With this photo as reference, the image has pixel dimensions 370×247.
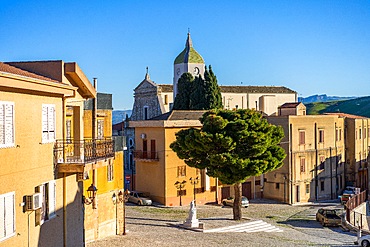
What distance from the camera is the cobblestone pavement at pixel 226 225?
23359 millimetres

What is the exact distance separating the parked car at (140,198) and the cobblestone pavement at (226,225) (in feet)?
2.23

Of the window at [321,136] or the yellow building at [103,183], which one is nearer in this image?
the yellow building at [103,183]

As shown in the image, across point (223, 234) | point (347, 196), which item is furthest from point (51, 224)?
point (347, 196)

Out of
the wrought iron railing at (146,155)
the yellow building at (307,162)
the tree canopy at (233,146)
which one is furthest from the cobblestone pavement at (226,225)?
the wrought iron railing at (146,155)

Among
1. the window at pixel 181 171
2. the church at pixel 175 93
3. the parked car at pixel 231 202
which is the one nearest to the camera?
the window at pixel 181 171

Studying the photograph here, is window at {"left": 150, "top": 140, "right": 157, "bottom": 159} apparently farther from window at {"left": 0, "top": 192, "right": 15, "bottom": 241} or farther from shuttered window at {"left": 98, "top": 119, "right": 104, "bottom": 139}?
window at {"left": 0, "top": 192, "right": 15, "bottom": 241}

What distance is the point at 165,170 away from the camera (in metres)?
38.6

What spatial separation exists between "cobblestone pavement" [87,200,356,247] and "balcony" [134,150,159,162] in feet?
12.5

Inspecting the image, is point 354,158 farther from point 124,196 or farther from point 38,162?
point 38,162

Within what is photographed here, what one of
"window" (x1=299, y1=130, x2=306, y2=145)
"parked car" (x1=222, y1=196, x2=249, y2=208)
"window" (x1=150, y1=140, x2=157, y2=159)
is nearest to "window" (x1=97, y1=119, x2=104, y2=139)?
"window" (x1=150, y1=140, x2=157, y2=159)

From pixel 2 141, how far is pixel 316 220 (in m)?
28.6

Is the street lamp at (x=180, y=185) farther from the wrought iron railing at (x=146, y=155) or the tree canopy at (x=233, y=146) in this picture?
the tree canopy at (x=233, y=146)

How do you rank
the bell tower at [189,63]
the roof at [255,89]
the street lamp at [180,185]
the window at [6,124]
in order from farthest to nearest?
the bell tower at [189,63], the roof at [255,89], the street lamp at [180,185], the window at [6,124]

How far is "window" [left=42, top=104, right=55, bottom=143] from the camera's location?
43.4 feet
